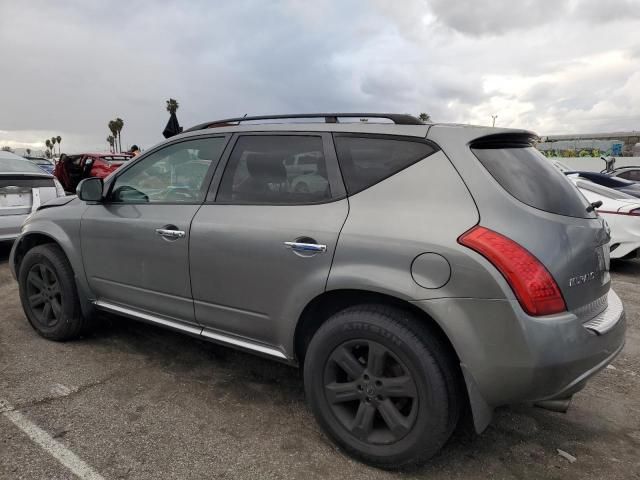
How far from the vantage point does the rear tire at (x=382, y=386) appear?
2.11 meters

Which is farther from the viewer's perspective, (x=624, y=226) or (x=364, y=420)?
(x=624, y=226)

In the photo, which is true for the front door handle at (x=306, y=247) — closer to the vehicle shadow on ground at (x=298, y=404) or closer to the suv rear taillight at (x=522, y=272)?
the suv rear taillight at (x=522, y=272)

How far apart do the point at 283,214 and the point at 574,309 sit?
4.76 ft

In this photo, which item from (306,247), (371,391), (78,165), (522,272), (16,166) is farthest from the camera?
(78,165)

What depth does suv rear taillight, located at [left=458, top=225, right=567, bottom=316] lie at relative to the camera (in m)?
1.98

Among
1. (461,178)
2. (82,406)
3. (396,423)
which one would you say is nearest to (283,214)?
(461,178)

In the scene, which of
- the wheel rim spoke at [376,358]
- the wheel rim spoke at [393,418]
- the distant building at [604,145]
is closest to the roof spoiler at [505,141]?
the wheel rim spoke at [376,358]

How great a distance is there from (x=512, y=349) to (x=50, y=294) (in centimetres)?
340

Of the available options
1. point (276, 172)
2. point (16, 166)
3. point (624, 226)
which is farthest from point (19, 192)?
point (624, 226)

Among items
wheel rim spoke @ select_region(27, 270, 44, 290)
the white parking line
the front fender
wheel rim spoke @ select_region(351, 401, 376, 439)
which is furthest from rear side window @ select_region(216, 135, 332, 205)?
wheel rim spoke @ select_region(27, 270, 44, 290)

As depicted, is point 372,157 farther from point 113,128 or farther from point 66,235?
point 113,128

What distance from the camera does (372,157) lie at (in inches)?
97.8

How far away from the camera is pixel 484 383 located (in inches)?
80.9

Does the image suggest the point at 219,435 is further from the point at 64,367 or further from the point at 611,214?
the point at 611,214
